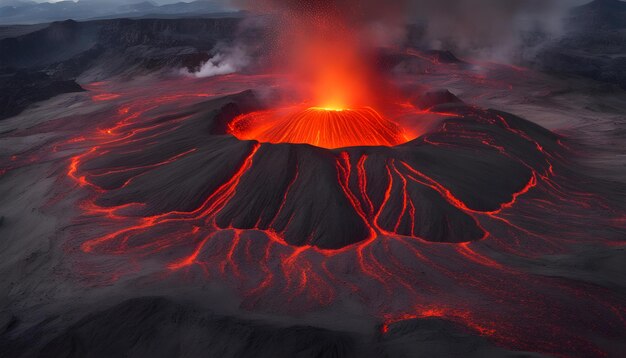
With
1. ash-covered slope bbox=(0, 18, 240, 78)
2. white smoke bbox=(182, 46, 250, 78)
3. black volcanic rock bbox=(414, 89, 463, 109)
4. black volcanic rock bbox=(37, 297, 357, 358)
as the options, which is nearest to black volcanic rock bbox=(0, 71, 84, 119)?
ash-covered slope bbox=(0, 18, 240, 78)

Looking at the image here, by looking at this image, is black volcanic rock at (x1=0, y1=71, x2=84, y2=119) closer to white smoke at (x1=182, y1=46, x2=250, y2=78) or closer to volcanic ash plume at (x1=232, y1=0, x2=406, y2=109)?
white smoke at (x1=182, y1=46, x2=250, y2=78)

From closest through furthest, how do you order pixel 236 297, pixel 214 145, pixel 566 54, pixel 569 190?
pixel 236 297 → pixel 569 190 → pixel 214 145 → pixel 566 54

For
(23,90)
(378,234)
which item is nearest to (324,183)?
(378,234)

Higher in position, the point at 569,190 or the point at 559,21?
the point at 559,21

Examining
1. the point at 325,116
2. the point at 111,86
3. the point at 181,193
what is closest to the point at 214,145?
the point at 181,193

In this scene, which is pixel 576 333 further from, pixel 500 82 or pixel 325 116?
pixel 500 82

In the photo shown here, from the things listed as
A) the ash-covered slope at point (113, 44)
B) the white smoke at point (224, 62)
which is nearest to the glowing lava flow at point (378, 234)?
the white smoke at point (224, 62)

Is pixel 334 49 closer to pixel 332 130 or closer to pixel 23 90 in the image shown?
pixel 332 130

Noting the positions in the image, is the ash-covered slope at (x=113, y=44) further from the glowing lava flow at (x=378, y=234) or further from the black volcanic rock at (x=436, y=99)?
the glowing lava flow at (x=378, y=234)
